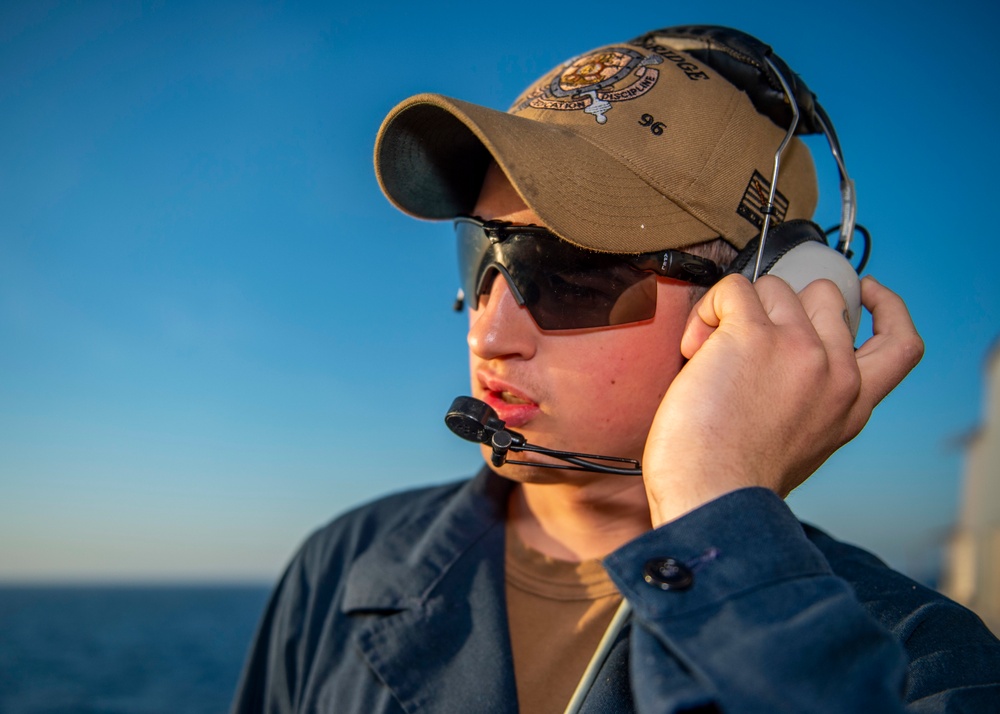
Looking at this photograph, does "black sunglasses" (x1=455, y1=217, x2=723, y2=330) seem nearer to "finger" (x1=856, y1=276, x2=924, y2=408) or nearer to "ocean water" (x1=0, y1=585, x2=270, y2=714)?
"finger" (x1=856, y1=276, x2=924, y2=408)

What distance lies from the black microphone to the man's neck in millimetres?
253

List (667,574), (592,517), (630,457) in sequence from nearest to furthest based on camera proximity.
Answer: (667,574)
(630,457)
(592,517)

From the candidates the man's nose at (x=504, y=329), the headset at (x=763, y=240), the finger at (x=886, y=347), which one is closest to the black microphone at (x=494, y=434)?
the headset at (x=763, y=240)

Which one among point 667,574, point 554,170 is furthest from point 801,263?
point 667,574

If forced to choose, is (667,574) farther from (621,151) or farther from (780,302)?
(621,151)

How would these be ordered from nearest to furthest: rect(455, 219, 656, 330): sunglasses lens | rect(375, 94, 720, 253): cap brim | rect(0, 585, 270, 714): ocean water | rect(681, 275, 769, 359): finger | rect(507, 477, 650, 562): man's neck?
rect(681, 275, 769, 359): finger
rect(375, 94, 720, 253): cap brim
rect(455, 219, 656, 330): sunglasses lens
rect(507, 477, 650, 562): man's neck
rect(0, 585, 270, 714): ocean water

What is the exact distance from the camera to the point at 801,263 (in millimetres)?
1597

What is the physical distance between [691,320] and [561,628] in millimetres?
887

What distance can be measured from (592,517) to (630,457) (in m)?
0.25

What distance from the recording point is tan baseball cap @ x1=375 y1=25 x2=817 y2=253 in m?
1.53

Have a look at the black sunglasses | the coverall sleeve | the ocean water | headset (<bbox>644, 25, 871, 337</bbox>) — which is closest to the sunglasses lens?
the black sunglasses

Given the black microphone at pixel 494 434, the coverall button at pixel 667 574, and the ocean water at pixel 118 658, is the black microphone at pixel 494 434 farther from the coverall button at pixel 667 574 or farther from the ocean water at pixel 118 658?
the ocean water at pixel 118 658

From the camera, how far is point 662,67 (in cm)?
178

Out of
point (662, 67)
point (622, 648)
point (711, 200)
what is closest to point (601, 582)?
point (622, 648)
